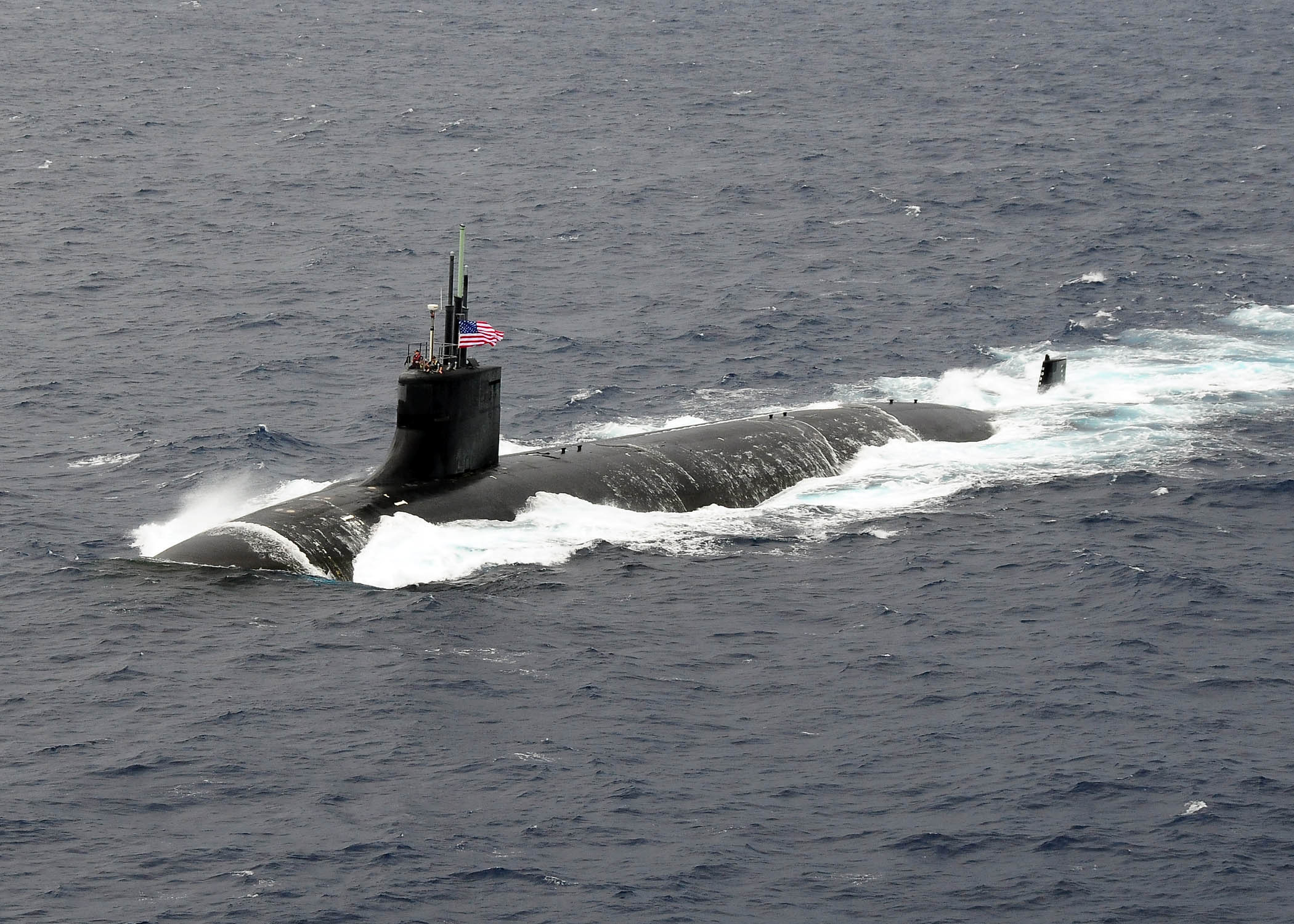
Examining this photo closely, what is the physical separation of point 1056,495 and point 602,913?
25403mm

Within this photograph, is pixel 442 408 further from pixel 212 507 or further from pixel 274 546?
pixel 212 507

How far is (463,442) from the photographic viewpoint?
4419 centimetres

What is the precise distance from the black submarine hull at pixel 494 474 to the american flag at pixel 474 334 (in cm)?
78

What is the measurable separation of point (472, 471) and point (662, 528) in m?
5.17

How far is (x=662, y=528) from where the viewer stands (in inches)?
1763

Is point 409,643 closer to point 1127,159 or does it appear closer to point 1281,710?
point 1281,710

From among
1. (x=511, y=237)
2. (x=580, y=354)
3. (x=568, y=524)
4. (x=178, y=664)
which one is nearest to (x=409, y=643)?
(x=178, y=664)

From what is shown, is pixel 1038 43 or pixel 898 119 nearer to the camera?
pixel 898 119

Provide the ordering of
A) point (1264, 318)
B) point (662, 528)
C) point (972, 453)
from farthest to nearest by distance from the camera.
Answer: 1. point (1264, 318)
2. point (972, 453)
3. point (662, 528)

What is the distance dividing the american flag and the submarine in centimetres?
5

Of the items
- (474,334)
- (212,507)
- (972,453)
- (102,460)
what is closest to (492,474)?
(474,334)

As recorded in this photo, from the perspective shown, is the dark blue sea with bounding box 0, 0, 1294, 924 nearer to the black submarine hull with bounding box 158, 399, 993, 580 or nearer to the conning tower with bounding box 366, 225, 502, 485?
the black submarine hull with bounding box 158, 399, 993, 580

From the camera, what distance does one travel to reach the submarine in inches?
1580

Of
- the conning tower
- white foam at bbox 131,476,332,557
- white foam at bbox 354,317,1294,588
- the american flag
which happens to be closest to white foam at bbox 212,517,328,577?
white foam at bbox 354,317,1294,588
